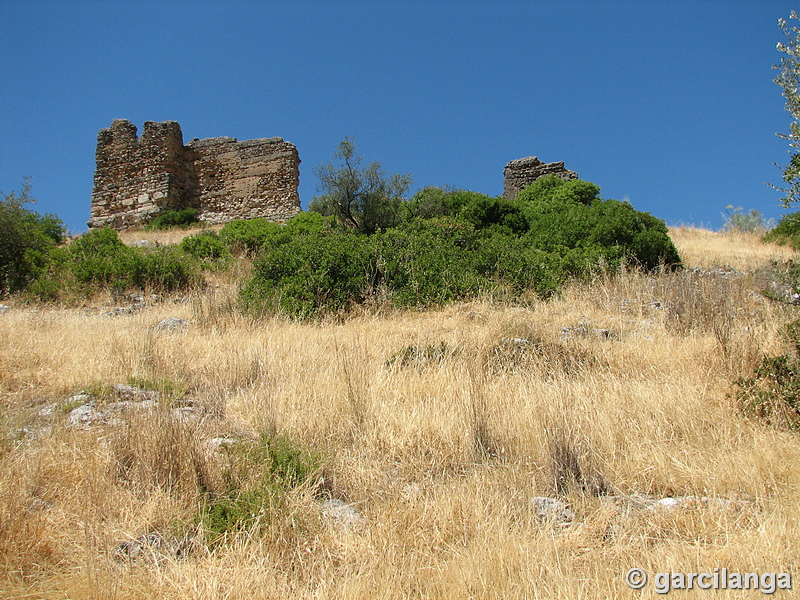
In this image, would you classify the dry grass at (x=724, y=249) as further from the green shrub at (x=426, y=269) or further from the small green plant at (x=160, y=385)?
the small green plant at (x=160, y=385)

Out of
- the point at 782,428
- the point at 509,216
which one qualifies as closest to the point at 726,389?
the point at 782,428

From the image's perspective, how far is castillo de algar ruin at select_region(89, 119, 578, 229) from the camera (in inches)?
773

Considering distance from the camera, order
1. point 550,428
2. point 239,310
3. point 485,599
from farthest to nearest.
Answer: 1. point 239,310
2. point 550,428
3. point 485,599

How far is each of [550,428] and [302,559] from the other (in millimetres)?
1759

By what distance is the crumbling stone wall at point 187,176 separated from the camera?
1977 centimetres

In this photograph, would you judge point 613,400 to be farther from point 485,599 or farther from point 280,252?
point 280,252

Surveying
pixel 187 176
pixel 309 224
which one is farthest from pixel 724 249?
pixel 187 176

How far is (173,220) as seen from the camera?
63.4ft

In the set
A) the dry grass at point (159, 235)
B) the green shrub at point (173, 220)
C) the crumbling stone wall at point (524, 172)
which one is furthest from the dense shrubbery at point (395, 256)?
the green shrub at point (173, 220)

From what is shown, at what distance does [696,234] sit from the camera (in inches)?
674

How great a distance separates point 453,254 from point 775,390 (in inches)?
234

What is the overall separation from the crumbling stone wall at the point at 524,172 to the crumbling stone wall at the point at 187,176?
750 cm

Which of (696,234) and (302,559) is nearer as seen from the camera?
(302,559)

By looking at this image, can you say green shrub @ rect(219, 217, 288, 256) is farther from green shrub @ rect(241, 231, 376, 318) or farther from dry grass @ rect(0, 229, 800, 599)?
dry grass @ rect(0, 229, 800, 599)
